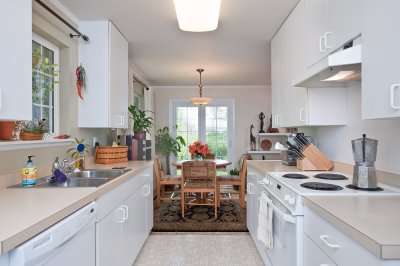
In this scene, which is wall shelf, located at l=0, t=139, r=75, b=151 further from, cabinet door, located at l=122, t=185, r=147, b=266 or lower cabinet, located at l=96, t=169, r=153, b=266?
cabinet door, located at l=122, t=185, r=147, b=266

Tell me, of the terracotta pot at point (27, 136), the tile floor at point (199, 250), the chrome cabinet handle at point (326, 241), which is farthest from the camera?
the tile floor at point (199, 250)

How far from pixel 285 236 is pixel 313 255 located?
41 cm

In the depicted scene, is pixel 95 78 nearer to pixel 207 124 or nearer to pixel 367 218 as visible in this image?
pixel 367 218

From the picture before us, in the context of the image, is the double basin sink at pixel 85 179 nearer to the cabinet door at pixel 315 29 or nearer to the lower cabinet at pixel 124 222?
the lower cabinet at pixel 124 222

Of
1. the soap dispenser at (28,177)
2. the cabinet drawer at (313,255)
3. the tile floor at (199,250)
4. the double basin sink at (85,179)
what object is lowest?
the tile floor at (199,250)

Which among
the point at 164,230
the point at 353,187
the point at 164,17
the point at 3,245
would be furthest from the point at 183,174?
the point at 3,245

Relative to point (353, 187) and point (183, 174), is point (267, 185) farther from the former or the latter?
point (183, 174)

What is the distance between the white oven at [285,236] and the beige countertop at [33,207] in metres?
1.12

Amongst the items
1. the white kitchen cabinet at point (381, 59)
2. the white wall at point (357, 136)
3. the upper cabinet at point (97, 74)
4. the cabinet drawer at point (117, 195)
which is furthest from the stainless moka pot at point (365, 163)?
the upper cabinet at point (97, 74)

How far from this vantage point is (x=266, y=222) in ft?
6.99

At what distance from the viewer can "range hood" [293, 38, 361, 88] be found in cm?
146

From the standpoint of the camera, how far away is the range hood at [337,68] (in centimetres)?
146

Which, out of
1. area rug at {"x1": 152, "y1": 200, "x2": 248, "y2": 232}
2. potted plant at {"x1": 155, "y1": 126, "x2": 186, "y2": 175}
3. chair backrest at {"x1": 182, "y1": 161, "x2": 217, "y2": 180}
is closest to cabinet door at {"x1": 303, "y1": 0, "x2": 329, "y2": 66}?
chair backrest at {"x1": 182, "y1": 161, "x2": 217, "y2": 180}

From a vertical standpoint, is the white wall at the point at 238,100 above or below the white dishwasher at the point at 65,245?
above
